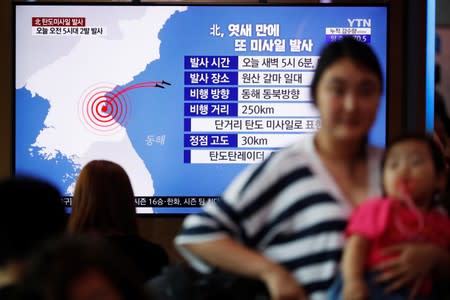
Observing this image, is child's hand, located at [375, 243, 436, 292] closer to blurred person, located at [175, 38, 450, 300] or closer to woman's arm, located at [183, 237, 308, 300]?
blurred person, located at [175, 38, 450, 300]

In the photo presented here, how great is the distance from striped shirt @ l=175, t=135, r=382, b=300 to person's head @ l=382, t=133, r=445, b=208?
4 centimetres

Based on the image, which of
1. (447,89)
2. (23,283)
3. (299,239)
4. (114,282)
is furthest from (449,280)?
(447,89)

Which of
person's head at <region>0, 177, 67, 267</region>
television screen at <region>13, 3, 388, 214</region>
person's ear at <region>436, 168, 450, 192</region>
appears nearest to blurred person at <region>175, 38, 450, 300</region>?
person's ear at <region>436, 168, 450, 192</region>

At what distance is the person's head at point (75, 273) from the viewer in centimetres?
119

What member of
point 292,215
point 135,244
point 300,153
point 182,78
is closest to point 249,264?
point 292,215

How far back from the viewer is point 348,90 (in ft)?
4.74

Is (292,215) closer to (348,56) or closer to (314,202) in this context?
(314,202)

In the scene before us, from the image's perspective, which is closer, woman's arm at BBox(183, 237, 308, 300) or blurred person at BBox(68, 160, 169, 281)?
woman's arm at BBox(183, 237, 308, 300)

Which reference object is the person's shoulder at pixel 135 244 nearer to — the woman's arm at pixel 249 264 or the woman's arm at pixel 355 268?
the woman's arm at pixel 249 264

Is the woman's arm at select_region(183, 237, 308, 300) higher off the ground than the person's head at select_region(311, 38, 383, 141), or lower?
lower

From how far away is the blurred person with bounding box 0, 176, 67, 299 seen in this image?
1.50 metres

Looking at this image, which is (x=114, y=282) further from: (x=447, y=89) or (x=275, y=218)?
(x=447, y=89)

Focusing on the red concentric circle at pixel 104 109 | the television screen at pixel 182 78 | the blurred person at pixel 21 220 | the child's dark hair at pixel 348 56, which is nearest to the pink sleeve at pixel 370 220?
the child's dark hair at pixel 348 56

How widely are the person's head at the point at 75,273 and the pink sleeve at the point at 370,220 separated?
412 millimetres
